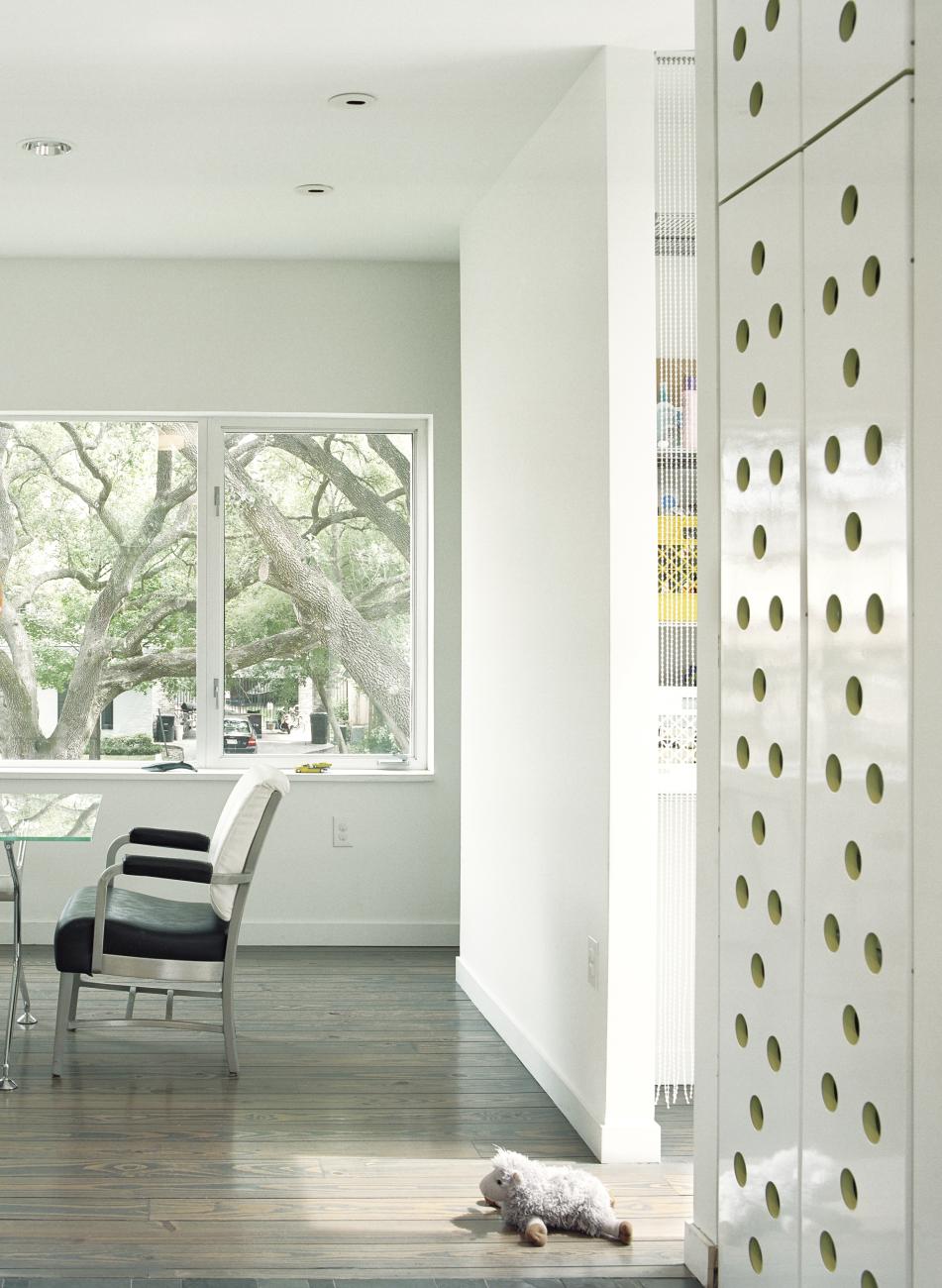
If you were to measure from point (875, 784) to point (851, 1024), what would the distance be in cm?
39

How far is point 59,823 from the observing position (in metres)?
4.12

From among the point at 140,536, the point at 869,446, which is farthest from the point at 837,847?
the point at 140,536

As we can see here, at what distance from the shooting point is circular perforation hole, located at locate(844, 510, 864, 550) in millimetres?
2246

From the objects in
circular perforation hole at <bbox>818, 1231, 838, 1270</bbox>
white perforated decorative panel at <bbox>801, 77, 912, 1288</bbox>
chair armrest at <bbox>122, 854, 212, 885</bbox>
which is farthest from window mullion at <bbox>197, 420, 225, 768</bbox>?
circular perforation hole at <bbox>818, 1231, 838, 1270</bbox>

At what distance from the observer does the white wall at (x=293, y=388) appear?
5.86 meters

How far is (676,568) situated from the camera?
364 cm

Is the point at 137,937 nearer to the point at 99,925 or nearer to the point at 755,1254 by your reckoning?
the point at 99,925

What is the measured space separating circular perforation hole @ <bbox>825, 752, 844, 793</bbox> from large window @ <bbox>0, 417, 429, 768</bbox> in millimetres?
3875

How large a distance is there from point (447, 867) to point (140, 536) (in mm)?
1959

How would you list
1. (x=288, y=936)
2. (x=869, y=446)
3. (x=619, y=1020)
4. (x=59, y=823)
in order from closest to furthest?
1. (x=869, y=446)
2. (x=619, y=1020)
3. (x=59, y=823)
4. (x=288, y=936)

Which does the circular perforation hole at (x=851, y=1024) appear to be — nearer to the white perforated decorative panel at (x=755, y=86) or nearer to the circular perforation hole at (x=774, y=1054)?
the circular perforation hole at (x=774, y=1054)

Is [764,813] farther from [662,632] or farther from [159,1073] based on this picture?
[159,1073]

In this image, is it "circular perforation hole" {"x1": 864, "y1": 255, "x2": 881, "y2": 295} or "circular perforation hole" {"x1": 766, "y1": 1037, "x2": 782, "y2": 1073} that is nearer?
"circular perforation hole" {"x1": 864, "y1": 255, "x2": 881, "y2": 295}

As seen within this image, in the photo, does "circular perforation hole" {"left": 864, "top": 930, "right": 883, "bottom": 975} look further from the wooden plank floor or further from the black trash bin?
the black trash bin
